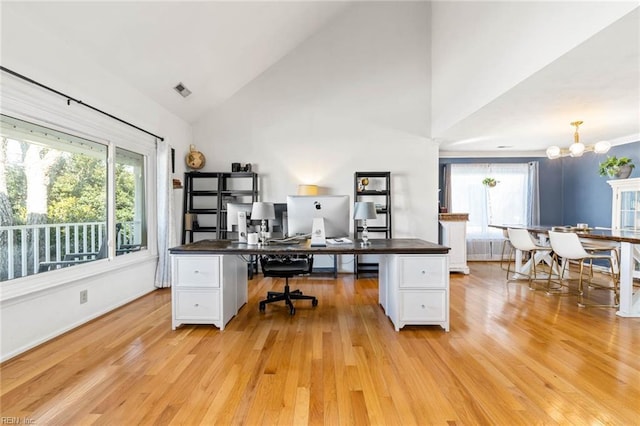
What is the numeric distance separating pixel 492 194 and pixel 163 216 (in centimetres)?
602

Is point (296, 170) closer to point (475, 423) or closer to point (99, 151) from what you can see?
point (99, 151)

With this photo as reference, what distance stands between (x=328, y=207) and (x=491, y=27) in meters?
2.58

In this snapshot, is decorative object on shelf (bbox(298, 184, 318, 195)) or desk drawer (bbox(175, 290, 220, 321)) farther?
decorative object on shelf (bbox(298, 184, 318, 195))

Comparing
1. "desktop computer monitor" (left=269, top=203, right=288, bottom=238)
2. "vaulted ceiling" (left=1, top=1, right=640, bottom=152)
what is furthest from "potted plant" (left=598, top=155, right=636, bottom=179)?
"desktop computer monitor" (left=269, top=203, right=288, bottom=238)

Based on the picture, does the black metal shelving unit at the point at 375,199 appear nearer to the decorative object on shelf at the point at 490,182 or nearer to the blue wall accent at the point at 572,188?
the blue wall accent at the point at 572,188

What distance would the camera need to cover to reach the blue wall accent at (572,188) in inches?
215

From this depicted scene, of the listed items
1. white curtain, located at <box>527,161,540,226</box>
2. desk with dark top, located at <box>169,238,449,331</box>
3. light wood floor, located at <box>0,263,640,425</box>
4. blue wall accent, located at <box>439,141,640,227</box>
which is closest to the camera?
light wood floor, located at <box>0,263,640,425</box>

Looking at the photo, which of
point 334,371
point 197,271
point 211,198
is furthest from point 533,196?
point 197,271

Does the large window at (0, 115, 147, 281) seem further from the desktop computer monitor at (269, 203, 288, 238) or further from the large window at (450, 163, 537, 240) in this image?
the large window at (450, 163, 537, 240)

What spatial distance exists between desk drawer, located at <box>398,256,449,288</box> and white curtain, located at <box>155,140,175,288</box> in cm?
321

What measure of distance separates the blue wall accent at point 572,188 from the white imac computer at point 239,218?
14.3 ft

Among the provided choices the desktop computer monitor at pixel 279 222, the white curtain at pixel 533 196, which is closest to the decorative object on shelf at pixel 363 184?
the desktop computer monitor at pixel 279 222

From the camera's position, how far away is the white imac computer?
319cm

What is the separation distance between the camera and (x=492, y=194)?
623 cm
